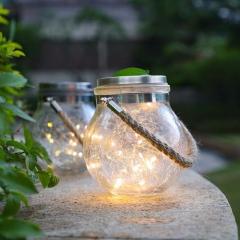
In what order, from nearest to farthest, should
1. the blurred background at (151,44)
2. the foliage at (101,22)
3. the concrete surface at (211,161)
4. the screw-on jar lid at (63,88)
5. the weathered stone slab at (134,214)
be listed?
the weathered stone slab at (134,214)
the screw-on jar lid at (63,88)
the concrete surface at (211,161)
the blurred background at (151,44)
the foliage at (101,22)

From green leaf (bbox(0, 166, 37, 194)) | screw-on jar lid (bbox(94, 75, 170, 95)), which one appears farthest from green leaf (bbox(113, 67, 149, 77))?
green leaf (bbox(0, 166, 37, 194))

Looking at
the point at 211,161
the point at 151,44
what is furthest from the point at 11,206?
the point at 151,44

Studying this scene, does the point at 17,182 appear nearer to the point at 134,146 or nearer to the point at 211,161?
the point at 134,146

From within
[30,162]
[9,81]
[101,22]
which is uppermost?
[101,22]

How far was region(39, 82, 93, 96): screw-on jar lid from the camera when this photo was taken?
1.37 metres

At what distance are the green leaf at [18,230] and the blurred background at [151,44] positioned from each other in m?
9.10

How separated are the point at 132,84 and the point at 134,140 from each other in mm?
109

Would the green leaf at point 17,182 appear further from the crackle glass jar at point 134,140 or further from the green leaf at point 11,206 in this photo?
the crackle glass jar at point 134,140

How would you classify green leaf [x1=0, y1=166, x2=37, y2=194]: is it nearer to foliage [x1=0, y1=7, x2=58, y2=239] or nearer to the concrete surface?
foliage [x1=0, y1=7, x2=58, y2=239]

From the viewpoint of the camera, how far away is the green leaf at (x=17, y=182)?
2.46 feet

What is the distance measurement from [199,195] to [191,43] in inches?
425

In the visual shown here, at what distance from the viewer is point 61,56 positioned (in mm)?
11477

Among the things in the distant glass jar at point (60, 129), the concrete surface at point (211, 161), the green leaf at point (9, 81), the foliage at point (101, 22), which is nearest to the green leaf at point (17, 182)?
the green leaf at point (9, 81)

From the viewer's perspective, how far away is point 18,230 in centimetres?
67
